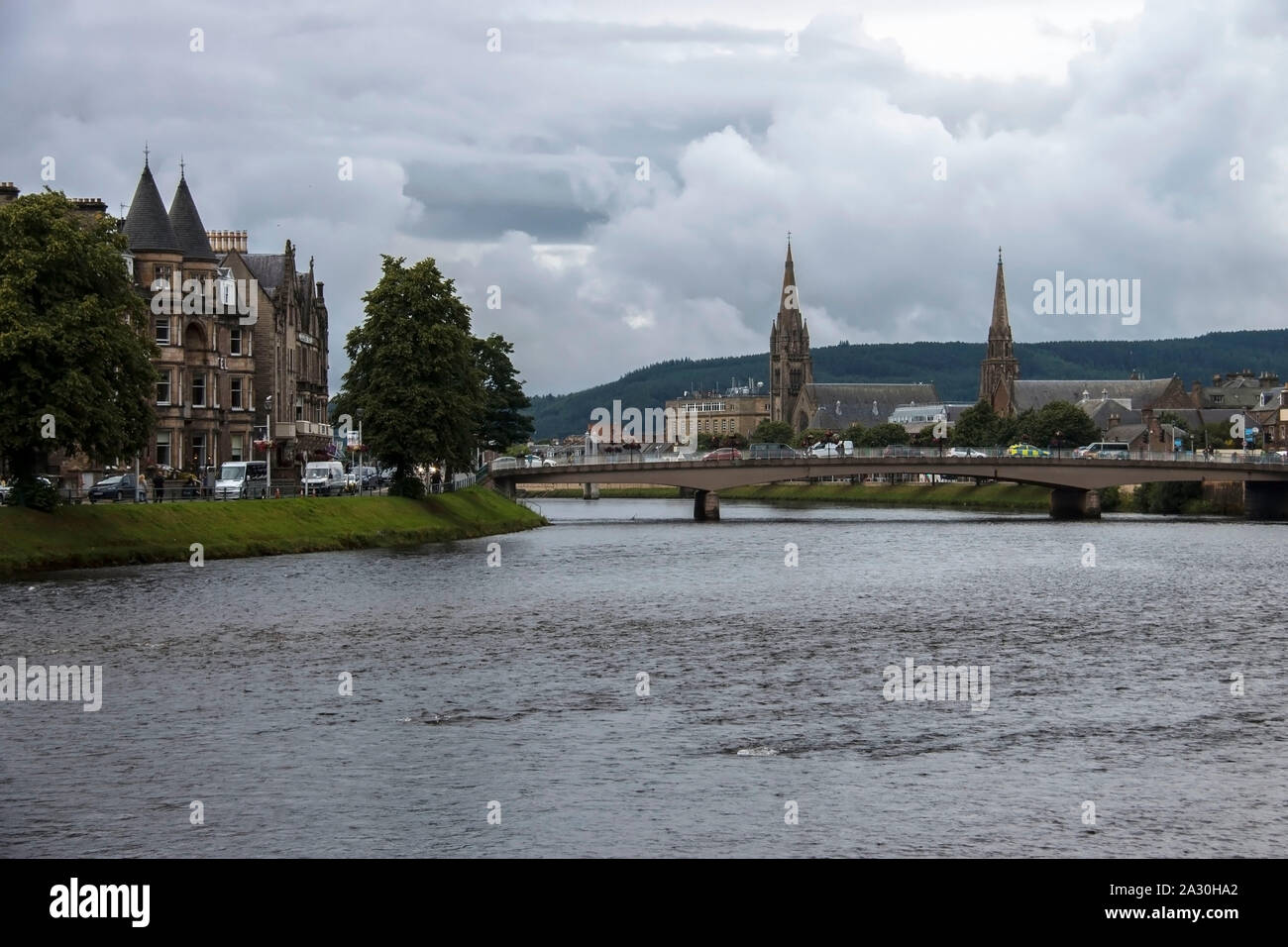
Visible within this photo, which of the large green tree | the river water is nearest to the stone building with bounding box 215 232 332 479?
the large green tree

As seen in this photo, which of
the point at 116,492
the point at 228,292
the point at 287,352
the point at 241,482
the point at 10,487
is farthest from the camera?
the point at 287,352

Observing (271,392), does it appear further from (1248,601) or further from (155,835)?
(155,835)

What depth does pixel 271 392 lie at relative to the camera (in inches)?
4887

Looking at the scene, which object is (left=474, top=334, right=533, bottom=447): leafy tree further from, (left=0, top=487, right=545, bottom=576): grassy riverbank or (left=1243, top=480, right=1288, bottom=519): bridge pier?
(left=1243, top=480, right=1288, bottom=519): bridge pier

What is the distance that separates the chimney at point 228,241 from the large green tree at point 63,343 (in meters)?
59.5

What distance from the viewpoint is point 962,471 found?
14000cm

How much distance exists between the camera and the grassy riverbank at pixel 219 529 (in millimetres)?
70125

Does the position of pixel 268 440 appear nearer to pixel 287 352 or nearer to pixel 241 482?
pixel 241 482

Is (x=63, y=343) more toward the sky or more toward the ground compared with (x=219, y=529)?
more toward the sky

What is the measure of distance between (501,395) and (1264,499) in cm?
6768

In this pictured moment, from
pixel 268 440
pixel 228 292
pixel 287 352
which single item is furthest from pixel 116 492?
pixel 287 352

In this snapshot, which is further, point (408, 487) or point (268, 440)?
point (408, 487)

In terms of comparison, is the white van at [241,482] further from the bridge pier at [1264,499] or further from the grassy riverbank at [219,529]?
the bridge pier at [1264,499]
